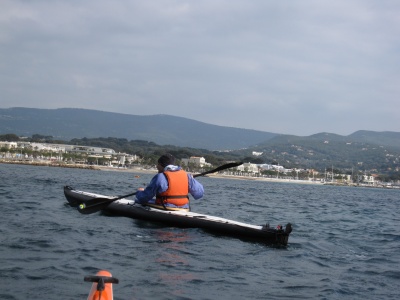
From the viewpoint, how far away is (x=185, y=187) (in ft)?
44.4

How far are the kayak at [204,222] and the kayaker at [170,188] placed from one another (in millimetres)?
266

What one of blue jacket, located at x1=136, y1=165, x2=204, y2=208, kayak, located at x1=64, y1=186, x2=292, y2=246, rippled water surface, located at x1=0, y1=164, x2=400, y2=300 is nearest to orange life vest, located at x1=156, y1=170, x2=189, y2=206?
blue jacket, located at x1=136, y1=165, x2=204, y2=208

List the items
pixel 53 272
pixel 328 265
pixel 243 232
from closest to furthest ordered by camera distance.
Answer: pixel 53 272 < pixel 328 265 < pixel 243 232

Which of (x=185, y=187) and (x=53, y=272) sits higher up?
(x=185, y=187)

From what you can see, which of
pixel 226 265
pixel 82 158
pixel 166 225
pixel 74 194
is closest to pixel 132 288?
pixel 226 265

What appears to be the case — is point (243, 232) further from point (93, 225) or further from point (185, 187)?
point (93, 225)

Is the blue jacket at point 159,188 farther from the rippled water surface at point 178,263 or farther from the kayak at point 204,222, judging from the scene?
the rippled water surface at point 178,263

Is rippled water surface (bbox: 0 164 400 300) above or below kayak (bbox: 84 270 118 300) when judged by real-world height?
below

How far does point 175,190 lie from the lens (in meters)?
13.5

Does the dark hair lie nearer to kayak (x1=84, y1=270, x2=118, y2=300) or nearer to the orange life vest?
the orange life vest

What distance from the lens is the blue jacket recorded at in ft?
43.6

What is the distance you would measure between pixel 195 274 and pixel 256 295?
124cm

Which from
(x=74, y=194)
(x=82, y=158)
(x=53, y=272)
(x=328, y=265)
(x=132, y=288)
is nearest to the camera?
(x=132, y=288)

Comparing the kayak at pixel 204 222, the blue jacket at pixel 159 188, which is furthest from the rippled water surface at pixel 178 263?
→ the blue jacket at pixel 159 188
